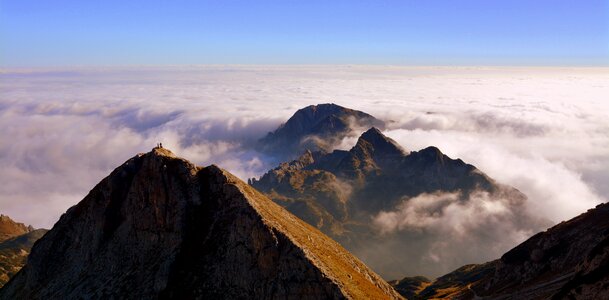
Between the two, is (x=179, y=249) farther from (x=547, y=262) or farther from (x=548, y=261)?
(x=548, y=261)

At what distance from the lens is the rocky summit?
61.8m

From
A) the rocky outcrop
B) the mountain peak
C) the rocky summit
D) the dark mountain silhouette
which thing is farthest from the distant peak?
the dark mountain silhouette

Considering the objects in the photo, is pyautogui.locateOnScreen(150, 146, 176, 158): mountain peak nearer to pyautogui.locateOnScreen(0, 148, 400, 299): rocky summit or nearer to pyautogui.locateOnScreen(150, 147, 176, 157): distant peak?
pyautogui.locateOnScreen(150, 147, 176, 157): distant peak

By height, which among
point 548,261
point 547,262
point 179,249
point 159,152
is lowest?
point 547,262

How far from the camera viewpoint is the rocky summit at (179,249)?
61812mm

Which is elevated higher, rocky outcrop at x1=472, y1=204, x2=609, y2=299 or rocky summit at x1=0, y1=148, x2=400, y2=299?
rocky summit at x1=0, y1=148, x2=400, y2=299

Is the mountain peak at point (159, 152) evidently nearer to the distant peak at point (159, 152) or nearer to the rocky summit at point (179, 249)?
the distant peak at point (159, 152)

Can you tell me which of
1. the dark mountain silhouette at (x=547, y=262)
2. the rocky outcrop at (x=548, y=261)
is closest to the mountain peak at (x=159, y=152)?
the rocky outcrop at (x=548, y=261)

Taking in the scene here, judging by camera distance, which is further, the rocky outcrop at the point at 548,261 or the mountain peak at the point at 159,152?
the rocky outcrop at the point at 548,261

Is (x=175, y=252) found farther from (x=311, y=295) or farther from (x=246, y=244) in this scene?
(x=311, y=295)

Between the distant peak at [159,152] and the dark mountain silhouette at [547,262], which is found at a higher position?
the distant peak at [159,152]

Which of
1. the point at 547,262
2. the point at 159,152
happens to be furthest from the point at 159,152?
the point at 547,262

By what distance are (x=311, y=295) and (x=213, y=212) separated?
73.5 ft

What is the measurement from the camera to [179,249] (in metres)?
69.4
